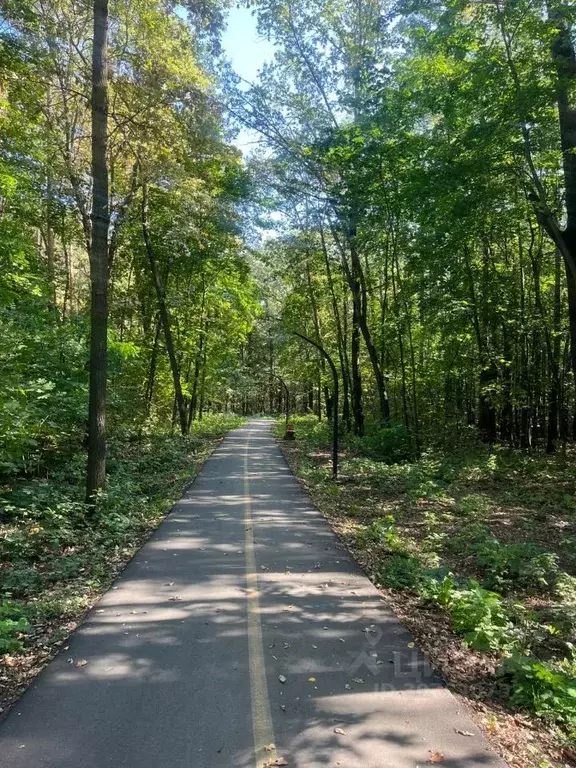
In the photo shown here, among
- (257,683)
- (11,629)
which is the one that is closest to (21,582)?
(11,629)

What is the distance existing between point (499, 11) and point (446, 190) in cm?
318

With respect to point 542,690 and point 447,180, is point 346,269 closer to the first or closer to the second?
point 447,180

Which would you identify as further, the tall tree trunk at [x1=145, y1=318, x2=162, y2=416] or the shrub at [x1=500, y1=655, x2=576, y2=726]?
the tall tree trunk at [x1=145, y1=318, x2=162, y2=416]

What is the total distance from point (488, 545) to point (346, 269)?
45.7 ft

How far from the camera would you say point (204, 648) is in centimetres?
443

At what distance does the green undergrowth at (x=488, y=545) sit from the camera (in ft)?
14.0

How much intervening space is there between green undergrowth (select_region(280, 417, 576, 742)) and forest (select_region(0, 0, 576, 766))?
4cm

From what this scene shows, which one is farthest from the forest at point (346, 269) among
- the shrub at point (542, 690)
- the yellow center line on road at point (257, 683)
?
the yellow center line on road at point (257, 683)

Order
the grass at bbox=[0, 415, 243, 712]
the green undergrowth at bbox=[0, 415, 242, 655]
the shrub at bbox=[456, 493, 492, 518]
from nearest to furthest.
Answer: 1. the grass at bbox=[0, 415, 243, 712]
2. the green undergrowth at bbox=[0, 415, 242, 655]
3. the shrub at bbox=[456, 493, 492, 518]

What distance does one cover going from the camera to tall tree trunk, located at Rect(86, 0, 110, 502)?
28.3 ft

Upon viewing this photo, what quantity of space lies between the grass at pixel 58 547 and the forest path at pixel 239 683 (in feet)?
0.93

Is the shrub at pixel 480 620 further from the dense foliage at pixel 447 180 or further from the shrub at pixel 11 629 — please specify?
the dense foliage at pixel 447 180

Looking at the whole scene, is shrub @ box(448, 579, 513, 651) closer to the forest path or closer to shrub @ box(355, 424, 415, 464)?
the forest path

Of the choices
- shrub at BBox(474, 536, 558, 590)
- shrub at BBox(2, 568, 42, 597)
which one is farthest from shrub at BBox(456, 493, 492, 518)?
shrub at BBox(2, 568, 42, 597)
